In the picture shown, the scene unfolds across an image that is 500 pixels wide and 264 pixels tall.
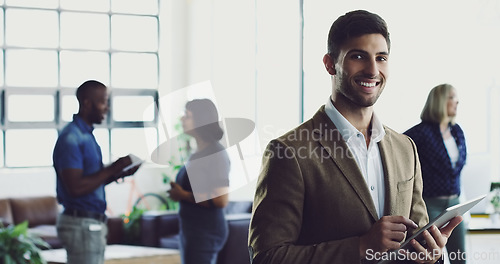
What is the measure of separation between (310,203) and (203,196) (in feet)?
6.76

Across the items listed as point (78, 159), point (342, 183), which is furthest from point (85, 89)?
point (342, 183)

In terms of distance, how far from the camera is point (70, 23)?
906 centimetres

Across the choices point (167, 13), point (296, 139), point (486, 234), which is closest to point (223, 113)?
point (167, 13)

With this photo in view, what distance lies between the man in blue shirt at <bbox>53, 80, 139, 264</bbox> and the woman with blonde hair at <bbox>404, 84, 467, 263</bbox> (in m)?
1.68

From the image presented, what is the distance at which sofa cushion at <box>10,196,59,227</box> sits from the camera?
7.93 metres

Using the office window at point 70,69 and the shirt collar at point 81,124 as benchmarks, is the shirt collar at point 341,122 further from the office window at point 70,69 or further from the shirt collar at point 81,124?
the office window at point 70,69

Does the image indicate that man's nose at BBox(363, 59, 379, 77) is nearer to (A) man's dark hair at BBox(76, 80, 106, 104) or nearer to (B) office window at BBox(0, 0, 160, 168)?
(A) man's dark hair at BBox(76, 80, 106, 104)

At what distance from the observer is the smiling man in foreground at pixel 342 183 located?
1448mm

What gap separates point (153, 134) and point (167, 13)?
5.29 ft

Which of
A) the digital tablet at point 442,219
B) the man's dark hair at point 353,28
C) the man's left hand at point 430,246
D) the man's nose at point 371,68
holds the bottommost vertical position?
the man's left hand at point 430,246

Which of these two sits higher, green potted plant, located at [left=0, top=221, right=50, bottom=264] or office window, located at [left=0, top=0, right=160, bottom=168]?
office window, located at [left=0, top=0, right=160, bottom=168]

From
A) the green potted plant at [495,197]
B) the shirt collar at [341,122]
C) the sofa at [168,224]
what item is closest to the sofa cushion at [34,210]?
the sofa at [168,224]

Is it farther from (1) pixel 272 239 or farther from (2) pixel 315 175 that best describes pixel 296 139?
(1) pixel 272 239

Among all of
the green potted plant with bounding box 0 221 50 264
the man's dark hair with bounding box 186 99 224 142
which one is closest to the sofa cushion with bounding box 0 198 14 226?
the green potted plant with bounding box 0 221 50 264
